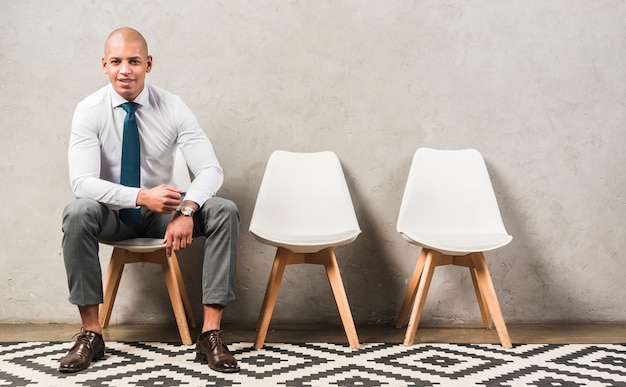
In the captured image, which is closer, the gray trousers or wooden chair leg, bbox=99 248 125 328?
the gray trousers

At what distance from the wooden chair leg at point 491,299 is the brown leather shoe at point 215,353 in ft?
3.38

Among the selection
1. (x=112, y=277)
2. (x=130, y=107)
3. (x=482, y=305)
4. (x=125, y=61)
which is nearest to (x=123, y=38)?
(x=125, y=61)

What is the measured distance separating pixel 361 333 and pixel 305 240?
568 millimetres

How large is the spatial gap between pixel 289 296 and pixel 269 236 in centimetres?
61

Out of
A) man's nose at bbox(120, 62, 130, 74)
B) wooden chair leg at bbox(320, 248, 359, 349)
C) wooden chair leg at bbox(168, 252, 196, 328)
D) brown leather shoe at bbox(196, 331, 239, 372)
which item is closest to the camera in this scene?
brown leather shoe at bbox(196, 331, 239, 372)

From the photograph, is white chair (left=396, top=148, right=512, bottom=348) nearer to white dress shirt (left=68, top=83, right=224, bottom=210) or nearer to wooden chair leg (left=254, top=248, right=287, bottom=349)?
wooden chair leg (left=254, top=248, right=287, bottom=349)

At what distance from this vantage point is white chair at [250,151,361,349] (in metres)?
2.54

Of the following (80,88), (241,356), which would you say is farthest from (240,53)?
(241,356)

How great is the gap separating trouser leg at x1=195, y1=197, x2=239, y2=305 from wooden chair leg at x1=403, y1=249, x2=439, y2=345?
2.42ft

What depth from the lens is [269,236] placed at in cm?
250

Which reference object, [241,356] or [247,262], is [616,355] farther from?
[247,262]

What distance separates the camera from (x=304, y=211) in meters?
2.84

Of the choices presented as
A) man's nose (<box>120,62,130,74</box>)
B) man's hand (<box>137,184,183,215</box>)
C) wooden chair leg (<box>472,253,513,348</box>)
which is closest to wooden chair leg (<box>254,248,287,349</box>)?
man's hand (<box>137,184,183,215</box>)

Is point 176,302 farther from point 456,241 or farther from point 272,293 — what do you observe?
point 456,241
